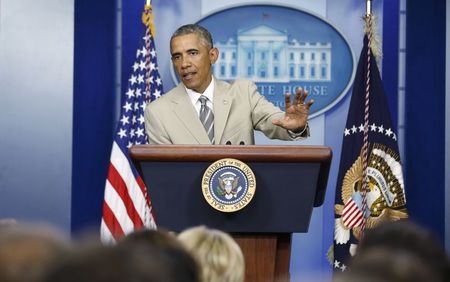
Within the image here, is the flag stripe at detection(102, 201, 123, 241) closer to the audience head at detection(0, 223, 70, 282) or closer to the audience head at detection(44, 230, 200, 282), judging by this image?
the audience head at detection(0, 223, 70, 282)

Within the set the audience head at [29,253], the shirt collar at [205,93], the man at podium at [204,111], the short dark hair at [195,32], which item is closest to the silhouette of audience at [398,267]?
the audience head at [29,253]

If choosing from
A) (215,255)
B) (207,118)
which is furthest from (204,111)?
(215,255)

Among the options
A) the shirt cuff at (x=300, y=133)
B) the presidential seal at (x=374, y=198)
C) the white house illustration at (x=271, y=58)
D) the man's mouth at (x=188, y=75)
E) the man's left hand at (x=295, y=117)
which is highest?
the white house illustration at (x=271, y=58)

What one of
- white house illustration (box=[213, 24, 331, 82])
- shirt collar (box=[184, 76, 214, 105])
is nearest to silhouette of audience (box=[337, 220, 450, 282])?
shirt collar (box=[184, 76, 214, 105])

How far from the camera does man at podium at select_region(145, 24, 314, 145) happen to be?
4301 millimetres

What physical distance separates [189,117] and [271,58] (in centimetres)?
240

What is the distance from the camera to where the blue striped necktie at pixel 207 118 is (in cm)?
435

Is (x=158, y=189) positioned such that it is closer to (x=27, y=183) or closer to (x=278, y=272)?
(x=278, y=272)

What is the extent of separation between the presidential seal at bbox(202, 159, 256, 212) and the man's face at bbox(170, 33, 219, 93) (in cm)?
118

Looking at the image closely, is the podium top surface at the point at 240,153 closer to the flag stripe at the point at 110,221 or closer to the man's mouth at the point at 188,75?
the man's mouth at the point at 188,75

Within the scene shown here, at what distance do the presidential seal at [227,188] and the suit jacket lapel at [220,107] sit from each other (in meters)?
0.89

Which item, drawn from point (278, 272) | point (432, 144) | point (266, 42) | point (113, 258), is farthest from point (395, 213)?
point (113, 258)

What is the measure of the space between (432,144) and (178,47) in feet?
7.93

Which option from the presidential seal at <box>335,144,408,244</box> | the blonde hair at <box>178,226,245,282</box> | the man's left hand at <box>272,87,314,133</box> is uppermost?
the man's left hand at <box>272,87,314,133</box>
